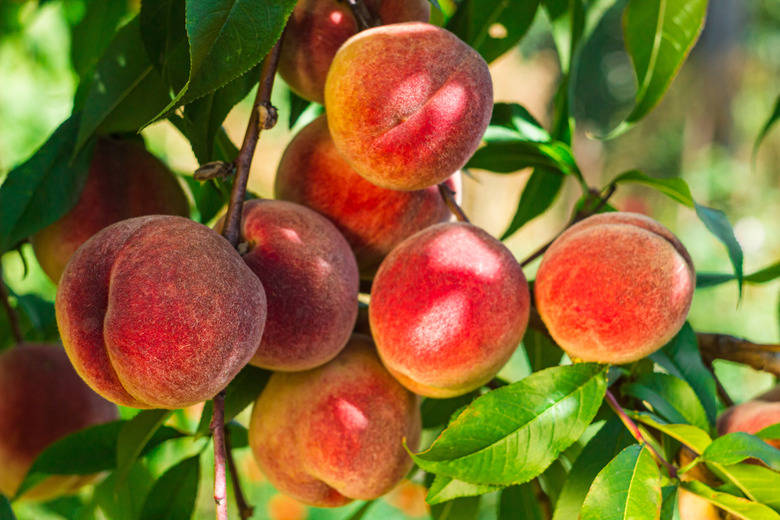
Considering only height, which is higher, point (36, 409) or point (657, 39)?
point (657, 39)

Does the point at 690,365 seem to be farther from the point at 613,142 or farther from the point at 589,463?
the point at 613,142

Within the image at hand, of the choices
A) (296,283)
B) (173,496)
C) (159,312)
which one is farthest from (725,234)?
(173,496)

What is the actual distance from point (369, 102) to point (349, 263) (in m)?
0.14

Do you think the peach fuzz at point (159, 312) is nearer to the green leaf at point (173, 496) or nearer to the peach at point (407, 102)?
the peach at point (407, 102)

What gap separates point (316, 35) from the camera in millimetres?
636

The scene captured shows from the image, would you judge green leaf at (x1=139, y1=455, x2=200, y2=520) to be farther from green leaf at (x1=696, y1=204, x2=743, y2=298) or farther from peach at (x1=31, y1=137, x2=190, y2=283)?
green leaf at (x1=696, y1=204, x2=743, y2=298)

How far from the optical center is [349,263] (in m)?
0.58

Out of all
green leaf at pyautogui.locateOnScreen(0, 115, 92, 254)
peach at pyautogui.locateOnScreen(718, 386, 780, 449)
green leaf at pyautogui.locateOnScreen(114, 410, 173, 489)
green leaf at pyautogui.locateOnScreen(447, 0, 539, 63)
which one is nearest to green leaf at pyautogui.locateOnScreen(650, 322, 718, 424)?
peach at pyautogui.locateOnScreen(718, 386, 780, 449)

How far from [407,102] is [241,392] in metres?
0.31

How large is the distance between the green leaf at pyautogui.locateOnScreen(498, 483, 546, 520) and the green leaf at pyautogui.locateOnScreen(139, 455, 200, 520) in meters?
0.33

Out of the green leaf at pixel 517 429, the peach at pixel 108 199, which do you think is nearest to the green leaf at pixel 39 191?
the peach at pixel 108 199

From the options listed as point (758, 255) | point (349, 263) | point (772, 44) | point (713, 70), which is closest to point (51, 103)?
point (349, 263)

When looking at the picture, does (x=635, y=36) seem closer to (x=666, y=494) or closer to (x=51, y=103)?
(x=666, y=494)

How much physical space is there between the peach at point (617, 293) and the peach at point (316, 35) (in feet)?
0.92
